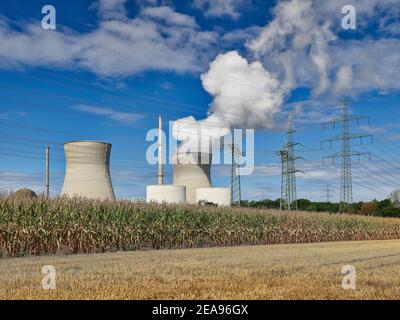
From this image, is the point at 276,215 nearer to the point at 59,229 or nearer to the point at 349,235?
the point at 349,235

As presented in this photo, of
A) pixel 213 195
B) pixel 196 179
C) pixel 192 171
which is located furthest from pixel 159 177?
Answer: pixel 213 195

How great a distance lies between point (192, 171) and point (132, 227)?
77.9 feet

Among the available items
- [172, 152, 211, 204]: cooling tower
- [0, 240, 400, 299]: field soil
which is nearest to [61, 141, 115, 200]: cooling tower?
[172, 152, 211, 204]: cooling tower

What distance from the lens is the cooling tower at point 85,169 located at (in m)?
33.1

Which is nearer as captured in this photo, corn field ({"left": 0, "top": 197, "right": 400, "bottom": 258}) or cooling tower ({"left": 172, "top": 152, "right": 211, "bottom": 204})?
corn field ({"left": 0, "top": 197, "right": 400, "bottom": 258})

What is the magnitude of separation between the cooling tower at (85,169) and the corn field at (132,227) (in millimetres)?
8696

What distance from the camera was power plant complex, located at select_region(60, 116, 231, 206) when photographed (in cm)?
3319

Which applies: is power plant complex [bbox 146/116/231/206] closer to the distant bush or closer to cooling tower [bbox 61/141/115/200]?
cooling tower [bbox 61/141/115/200]

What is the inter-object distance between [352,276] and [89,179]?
86.9 feet

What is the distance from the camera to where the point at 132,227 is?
72.8 ft

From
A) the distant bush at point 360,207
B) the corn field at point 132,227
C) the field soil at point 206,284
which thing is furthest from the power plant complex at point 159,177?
the distant bush at point 360,207

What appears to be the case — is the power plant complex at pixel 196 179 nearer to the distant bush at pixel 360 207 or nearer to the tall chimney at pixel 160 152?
the tall chimney at pixel 160 152

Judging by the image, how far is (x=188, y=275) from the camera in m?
9.00
